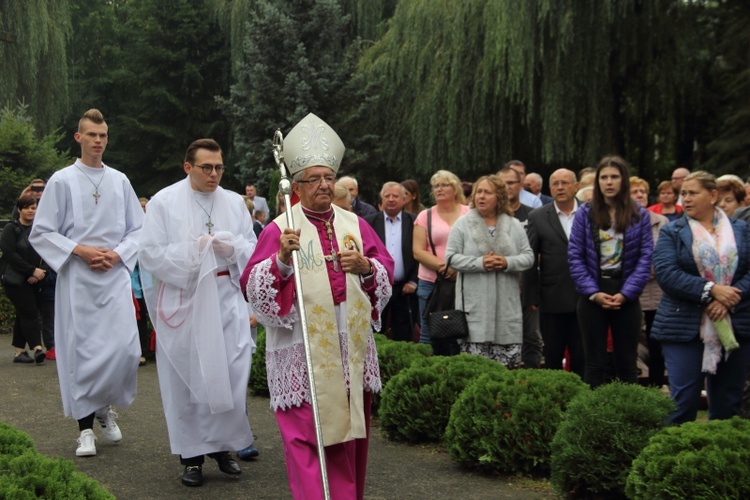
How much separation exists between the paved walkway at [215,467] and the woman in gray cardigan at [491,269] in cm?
124

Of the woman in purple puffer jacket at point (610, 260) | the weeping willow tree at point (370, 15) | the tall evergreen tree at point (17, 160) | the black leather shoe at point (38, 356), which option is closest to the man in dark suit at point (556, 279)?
the woman in purple puffer jacket at point (610, 260)

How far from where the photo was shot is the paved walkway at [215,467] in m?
6.27

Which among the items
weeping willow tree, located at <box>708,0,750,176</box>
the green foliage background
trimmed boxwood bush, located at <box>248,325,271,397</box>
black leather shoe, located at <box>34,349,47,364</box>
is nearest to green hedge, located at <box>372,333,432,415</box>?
trimmed boxwood bush, located at <box>248,325,271,397</box>

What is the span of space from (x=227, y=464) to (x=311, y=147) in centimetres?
261

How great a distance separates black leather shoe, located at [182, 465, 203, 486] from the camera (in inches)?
252

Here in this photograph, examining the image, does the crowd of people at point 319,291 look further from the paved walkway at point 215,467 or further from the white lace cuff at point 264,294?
the paved walkway at point 215,467

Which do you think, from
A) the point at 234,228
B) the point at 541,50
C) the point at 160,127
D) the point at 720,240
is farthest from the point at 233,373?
the point at 160,127

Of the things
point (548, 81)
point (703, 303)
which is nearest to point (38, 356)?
point (703, 303)

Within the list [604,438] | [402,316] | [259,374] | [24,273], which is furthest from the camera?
[24,273]

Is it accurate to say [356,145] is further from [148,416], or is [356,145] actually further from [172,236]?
[172,236]

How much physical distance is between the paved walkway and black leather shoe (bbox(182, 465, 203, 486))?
48mm

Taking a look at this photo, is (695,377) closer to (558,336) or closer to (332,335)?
(558,336)

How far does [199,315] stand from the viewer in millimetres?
6582

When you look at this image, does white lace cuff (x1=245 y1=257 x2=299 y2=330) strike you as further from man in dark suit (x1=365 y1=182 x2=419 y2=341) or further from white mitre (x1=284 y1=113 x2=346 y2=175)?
man in dark suit (x1=365 y1=182 x2=419 y2=341)
